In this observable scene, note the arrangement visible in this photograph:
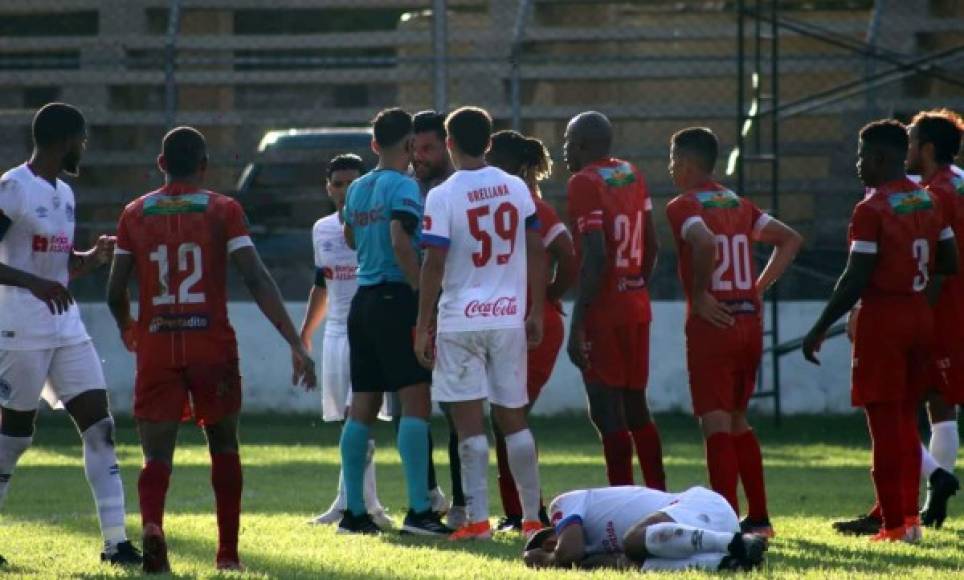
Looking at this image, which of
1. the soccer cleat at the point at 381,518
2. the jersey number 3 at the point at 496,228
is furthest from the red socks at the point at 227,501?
the soccer cleat at the point at 381,518

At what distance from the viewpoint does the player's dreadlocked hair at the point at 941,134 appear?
10.2 metres

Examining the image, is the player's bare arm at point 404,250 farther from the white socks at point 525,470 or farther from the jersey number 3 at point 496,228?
the white socks at point 525,470

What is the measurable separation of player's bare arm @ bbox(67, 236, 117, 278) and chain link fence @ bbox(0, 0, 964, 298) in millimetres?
8233

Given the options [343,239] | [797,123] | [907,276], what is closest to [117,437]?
[343,239]

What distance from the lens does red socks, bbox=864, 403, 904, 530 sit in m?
9.26

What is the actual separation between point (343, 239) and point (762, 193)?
32.1 feet

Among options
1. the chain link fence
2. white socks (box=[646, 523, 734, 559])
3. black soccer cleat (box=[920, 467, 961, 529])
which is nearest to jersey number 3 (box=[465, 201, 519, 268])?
white socks (box=[646, 523, 734, 559])

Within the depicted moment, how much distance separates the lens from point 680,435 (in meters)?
17.0

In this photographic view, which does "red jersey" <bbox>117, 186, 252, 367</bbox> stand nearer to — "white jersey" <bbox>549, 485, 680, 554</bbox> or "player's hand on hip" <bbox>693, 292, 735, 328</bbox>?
"white jersey" <bbox>549, 485, 680, 554</bbox>

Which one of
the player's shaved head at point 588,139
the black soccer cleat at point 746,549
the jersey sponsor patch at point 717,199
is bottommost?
the black soccer cleat at point 746,549

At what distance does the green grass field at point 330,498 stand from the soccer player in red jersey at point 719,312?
468 mm

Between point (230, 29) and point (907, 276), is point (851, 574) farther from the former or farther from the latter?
point (230, 29)

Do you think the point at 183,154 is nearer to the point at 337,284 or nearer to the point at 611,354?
the point at 611,354

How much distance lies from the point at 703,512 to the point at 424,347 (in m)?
1.97
